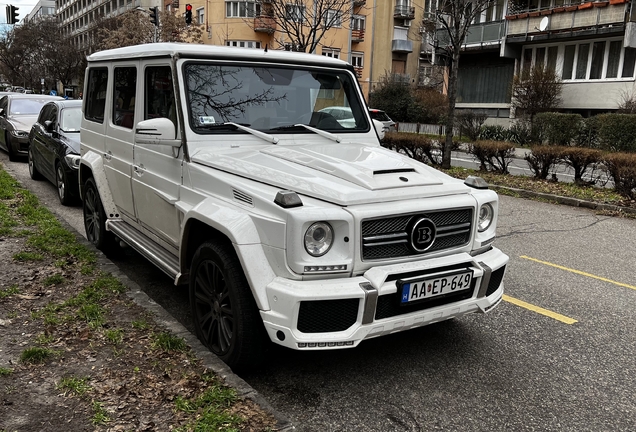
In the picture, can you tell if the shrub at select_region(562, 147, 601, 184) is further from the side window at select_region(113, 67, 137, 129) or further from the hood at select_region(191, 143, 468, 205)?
the side window at select_region(113, 67, 137, 129)

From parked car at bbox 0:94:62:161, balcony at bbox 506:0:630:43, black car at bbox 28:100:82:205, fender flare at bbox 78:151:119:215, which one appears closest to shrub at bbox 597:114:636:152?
balcony at bbox 506:0:630:43

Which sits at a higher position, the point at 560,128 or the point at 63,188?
the point at 560,128

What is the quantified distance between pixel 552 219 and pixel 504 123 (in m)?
24.1

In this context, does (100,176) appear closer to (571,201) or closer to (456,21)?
(571,201)

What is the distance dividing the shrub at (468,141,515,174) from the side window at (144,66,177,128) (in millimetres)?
10394

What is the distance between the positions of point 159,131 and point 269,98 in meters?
0.98

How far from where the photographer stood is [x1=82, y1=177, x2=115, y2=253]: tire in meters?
6.12

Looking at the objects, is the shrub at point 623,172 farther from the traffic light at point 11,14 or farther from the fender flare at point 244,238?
the traffic light at point 11,14

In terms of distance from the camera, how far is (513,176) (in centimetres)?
1346

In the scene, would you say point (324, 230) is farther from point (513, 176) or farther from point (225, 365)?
point (513, 176)

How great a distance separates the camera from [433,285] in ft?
11.5

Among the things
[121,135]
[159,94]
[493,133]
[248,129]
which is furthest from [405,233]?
[493,133]

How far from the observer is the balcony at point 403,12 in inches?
2060

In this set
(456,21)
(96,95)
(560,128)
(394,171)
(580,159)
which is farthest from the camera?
(560,128)
